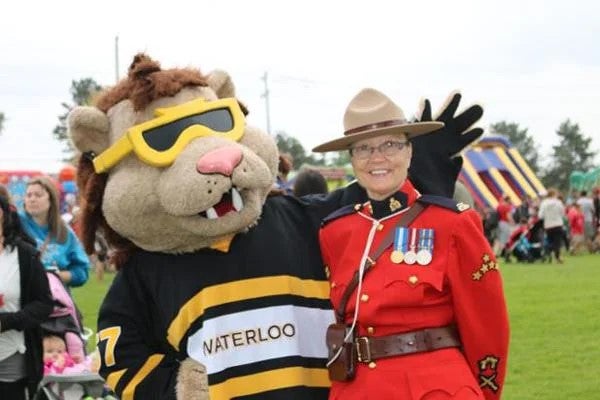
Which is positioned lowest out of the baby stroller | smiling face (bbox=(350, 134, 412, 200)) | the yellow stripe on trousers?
the baby stroller

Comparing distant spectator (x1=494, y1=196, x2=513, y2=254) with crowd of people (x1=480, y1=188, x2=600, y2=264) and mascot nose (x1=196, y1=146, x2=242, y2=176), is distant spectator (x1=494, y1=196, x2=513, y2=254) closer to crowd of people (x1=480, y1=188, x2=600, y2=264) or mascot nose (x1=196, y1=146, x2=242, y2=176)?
crowd of people (x1=480, y1=188, x2=600, y2=264)

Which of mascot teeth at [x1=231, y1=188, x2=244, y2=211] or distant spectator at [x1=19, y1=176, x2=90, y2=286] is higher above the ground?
mascot teeth at [x1=231, y1=188, x2=244, y2=211]

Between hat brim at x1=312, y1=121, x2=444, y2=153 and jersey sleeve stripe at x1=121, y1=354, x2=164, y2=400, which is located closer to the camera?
hat brim at x1=312, y1=121, x2=444, y2=153

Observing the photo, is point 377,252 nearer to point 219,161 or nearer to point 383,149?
point 383,149

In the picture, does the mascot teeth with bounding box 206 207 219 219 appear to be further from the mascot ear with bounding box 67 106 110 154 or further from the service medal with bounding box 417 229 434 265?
the service medal with bounding box 417 229 434 265

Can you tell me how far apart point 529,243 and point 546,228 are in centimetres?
75

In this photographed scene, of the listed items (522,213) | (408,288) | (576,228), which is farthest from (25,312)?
(576,228)

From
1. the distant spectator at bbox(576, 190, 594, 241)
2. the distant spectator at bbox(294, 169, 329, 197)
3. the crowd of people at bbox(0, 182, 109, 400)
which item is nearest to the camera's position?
the crowd of people at bbox(0, 182, 109, 400)

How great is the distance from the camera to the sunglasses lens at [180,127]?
10.1 ft

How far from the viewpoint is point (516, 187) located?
1157 inches

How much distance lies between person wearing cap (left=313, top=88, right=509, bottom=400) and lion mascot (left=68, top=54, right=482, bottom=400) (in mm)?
210

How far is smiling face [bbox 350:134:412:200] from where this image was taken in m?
2.95

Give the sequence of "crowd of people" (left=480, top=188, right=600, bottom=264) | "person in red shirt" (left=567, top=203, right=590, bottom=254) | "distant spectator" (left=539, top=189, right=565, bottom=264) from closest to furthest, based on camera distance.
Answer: "distant spectator" (left=539, top=189, right=565, bottom=264) → "crowd of people" (left=480, top=188, right=600, bottom=264) → "person in red shirt" (left=567, top=203, right=590, bottom=254)

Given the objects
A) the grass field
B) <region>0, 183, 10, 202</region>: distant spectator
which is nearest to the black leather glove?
<region>0, 183, 10, 202</region>: distant spectator
